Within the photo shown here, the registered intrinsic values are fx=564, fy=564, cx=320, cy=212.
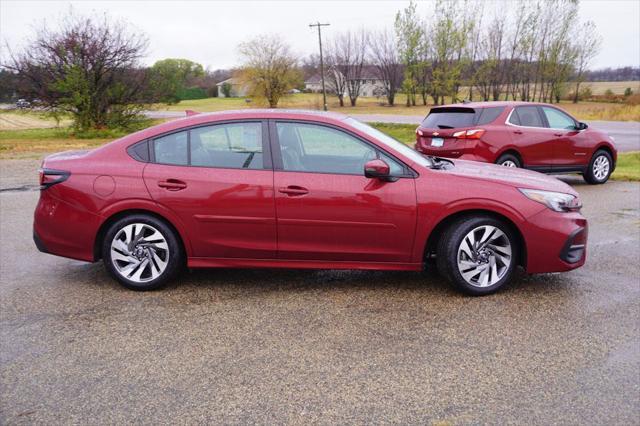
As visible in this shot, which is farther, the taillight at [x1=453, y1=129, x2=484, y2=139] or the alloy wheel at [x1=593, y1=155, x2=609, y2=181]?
the alloy wheel at [x1=593, y1=155, x2=609, y2=181]

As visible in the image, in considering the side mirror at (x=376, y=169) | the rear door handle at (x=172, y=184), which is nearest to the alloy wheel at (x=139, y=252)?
the rear door handle at (x=172, y=184)

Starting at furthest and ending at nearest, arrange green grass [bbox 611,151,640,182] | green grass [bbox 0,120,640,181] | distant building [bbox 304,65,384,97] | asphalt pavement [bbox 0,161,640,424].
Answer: distant building [bbox 304,65,384,97], green grass [bbox 0,120,640,181], green grass [bbox 611,151,640,182], asphalt pavement [bbox 0,161,640,424]

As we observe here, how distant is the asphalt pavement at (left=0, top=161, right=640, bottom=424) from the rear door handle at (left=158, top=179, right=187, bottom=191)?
3.08ft

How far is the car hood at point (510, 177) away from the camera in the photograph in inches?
196

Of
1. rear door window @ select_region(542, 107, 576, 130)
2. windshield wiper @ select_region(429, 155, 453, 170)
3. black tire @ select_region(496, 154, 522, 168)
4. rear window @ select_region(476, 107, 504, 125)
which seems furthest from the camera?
rear door window @ select_region(542, 107, 576, 130)

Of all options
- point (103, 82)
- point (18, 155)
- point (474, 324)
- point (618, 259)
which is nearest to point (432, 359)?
point (474, 324)

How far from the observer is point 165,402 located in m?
3.18

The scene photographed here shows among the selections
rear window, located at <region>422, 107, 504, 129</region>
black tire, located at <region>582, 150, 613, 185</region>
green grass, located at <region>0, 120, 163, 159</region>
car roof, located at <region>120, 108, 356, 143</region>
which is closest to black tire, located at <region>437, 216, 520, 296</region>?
car roof, located at <region>120, 108, 356, 143</region>

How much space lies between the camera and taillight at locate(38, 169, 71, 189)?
5.05 meters

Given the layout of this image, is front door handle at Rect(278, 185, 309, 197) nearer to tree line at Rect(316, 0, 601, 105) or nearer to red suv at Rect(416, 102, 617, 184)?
red suv at Rect(416, 102, 617, 184)

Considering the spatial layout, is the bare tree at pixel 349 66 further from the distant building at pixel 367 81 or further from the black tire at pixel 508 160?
the black tire at pixel 508 160

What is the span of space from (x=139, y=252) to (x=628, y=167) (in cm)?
1351

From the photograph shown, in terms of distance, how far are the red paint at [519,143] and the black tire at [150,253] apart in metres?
6.70

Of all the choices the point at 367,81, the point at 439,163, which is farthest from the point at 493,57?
the point at 439,163
